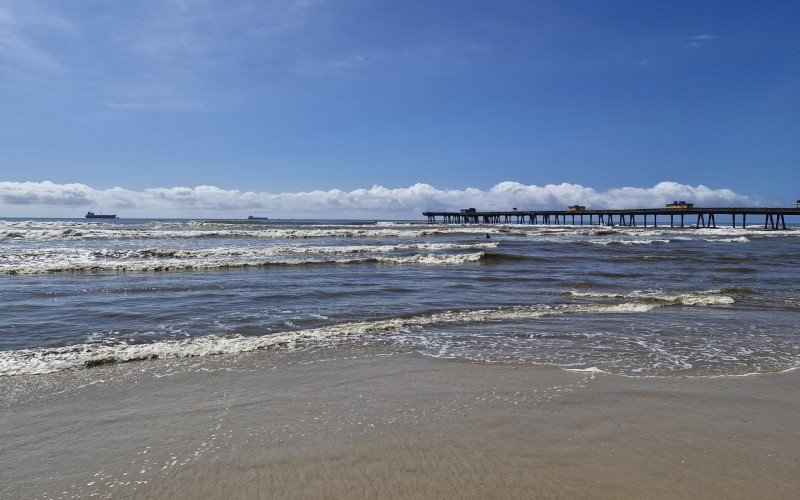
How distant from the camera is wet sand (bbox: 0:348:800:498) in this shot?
338 cm

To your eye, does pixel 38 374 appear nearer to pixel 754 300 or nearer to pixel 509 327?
pixel 509 327

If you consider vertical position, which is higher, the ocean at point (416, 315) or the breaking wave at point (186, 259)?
the breaking wave at point (186, 259)

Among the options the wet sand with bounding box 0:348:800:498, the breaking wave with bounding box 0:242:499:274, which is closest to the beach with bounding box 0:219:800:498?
the wet sand with bounding box 0:348:800:498

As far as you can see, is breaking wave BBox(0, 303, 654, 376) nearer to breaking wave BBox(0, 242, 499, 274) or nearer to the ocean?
the ocean

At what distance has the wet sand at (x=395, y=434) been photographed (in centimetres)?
338

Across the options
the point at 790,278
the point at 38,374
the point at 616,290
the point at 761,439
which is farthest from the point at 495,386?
the point at 790,278

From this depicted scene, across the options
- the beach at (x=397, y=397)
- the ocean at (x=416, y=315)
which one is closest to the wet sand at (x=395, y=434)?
the beach at (x=397, y=397)

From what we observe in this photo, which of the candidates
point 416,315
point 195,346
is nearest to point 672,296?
point 416,315

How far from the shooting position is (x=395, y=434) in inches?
165

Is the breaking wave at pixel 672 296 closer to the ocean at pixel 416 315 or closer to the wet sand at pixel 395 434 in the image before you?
the ocean at pixel 416 315

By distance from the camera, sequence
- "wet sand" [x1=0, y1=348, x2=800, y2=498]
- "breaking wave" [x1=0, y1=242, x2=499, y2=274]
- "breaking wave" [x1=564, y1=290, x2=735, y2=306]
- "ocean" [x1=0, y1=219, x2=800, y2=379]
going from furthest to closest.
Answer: "breaking wave" [x1=0, y1=242, x2=499, y2=274] → "breaking wave" [x1=564, y1=290, x2=735, y2=306] → "ocean" [x1=0, y1=219, x2=800, y2=379] → "wet sand" [x1=0, y1=348, x2=800, y2=498]

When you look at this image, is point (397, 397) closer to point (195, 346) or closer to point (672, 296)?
point (195, 346)

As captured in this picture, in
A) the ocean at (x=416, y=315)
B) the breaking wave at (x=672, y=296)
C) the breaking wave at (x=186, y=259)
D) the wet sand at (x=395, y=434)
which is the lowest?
the breaking wave at (x=672, y=296)

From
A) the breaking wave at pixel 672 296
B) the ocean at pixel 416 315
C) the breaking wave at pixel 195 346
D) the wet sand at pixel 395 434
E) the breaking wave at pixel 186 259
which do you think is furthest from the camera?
the breaking wave at pixel 186 259
